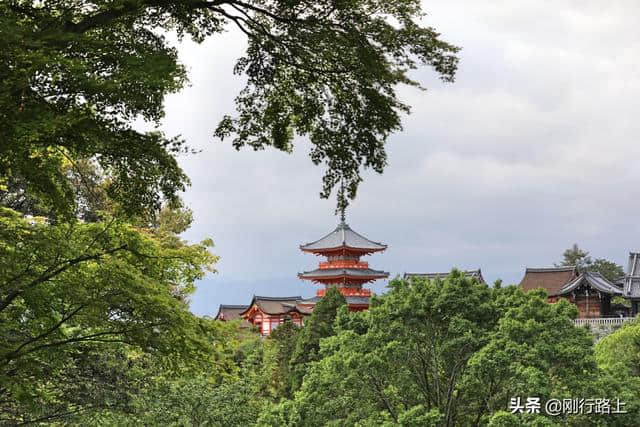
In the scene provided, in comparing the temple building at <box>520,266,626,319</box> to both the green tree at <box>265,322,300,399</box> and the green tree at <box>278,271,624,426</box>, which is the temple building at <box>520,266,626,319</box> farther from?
the green tree at <box>278,271,624,426</box>

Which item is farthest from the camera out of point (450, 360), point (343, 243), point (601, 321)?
point (343, 243)


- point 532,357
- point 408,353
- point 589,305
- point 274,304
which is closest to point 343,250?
point 274,304

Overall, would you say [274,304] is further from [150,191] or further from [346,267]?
[150,191]

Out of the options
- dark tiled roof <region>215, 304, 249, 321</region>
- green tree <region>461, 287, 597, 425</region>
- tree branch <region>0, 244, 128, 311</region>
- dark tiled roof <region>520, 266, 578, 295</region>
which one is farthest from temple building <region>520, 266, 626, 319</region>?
tree branch <region>0, 244, 128, 311</region>

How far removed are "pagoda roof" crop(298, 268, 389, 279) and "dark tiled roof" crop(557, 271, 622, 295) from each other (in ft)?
33.3

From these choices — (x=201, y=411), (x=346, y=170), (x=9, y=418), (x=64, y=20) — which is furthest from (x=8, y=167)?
(x=201, y=411)

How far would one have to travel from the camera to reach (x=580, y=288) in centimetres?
4047

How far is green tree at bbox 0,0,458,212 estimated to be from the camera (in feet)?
17.5

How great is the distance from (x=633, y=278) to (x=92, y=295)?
38.1 meters

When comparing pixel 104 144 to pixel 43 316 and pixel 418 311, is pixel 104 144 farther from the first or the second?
→ pixel 418 311

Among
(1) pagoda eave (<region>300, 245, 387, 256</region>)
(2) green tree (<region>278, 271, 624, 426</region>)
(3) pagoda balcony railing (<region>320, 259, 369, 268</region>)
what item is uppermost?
(1) pagoda eave (<region>300, 245, 387, 256</region>)

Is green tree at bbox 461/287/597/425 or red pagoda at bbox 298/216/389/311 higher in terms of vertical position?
red pagoda at bbox 298/216/389/311

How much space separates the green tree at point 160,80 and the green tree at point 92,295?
710mm

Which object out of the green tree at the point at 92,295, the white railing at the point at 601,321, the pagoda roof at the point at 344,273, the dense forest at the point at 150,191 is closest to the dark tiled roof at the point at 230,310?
the pagoda roof at the point at 344,273
